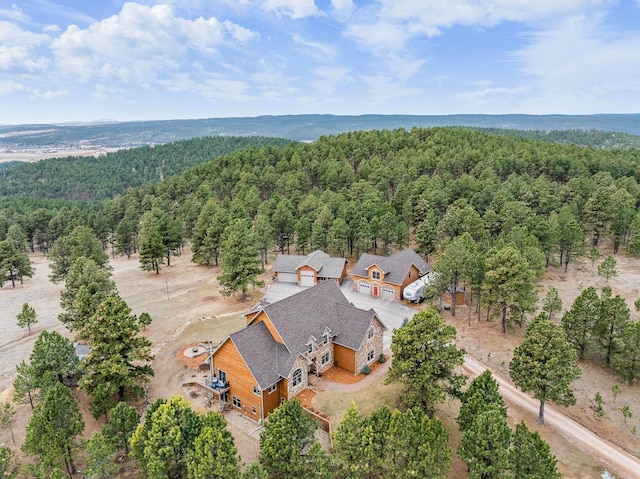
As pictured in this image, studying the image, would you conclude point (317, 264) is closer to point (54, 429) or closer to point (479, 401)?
point (479, 401)

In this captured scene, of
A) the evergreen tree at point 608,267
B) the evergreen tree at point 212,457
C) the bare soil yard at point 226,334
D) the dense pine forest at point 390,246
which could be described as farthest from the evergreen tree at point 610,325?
the evergreen tree at point 212,457

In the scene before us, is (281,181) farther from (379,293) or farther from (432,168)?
(379,293)

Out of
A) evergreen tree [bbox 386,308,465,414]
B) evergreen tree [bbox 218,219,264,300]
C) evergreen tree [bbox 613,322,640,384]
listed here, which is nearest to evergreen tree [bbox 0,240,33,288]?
evergreen tree [bbox 218,219,264,300]

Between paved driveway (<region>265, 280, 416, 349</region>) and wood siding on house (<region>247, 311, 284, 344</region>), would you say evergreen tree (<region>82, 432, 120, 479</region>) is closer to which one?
wood siding on house (<region>247, 311, 284, 344</region>)

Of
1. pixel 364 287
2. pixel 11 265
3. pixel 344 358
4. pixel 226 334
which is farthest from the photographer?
pixel 11 265

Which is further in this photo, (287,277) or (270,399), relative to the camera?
(287,277)

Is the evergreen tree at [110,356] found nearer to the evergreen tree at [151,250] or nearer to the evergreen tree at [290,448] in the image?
the evergreen tree at [290,448]

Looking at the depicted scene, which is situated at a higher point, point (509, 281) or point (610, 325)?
point (509, 281)

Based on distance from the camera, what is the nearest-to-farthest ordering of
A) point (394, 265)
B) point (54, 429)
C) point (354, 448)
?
point (354, 448), point (54, 429), point (394, 265)

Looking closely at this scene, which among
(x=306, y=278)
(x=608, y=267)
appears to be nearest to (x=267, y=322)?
(x=306, y=278)
